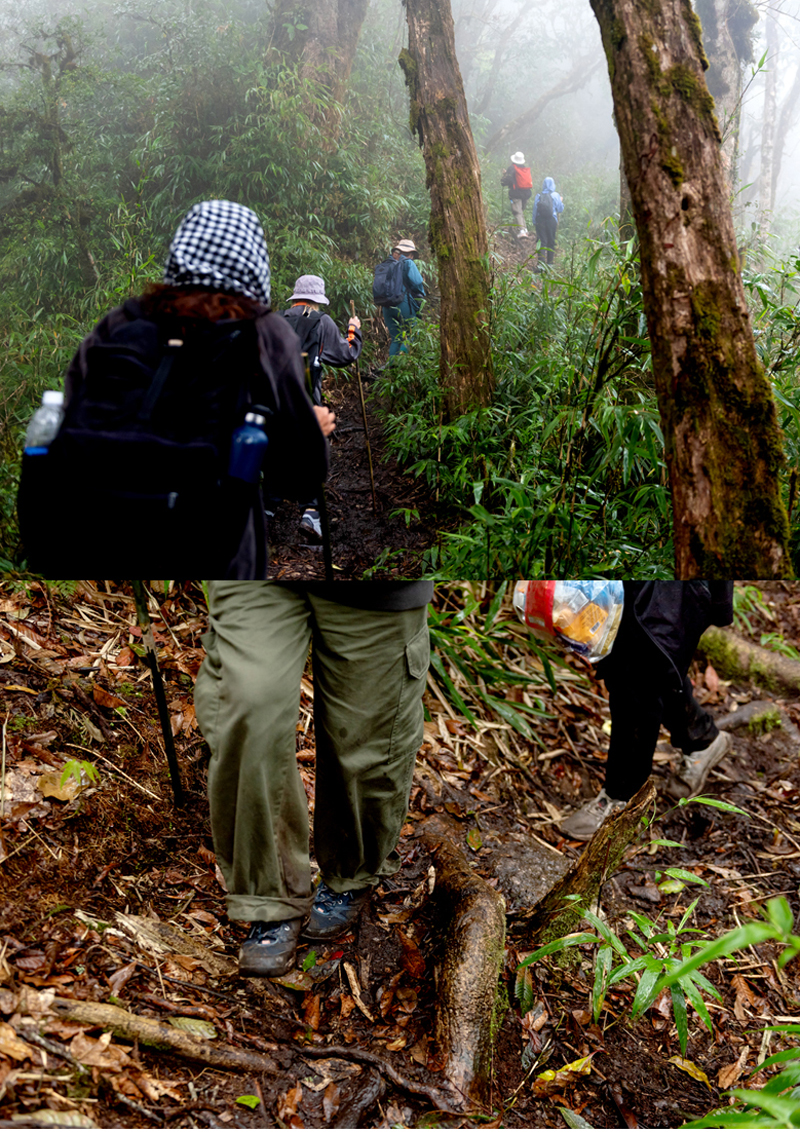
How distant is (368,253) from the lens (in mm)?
1564

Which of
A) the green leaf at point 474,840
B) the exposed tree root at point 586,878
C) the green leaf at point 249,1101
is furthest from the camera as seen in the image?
the green leaf at point 474,840

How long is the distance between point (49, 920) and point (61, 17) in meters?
1.99

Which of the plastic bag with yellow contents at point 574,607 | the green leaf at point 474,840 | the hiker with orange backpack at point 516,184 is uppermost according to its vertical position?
the hiker with orange backpack at point 516,184

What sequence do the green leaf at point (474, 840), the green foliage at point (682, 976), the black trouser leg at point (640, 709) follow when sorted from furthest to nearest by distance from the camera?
the green leaf at point (474, 840) < the black trouser leg at point (640, 709) < the green foliage at point (682, 976)

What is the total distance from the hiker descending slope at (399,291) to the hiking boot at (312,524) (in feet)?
1.31

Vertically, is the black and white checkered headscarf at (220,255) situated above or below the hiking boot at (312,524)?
above

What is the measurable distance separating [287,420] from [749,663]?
2.11 metres

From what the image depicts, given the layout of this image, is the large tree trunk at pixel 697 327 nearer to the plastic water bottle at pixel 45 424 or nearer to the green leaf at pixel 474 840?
the green leaf at pixel 474 840

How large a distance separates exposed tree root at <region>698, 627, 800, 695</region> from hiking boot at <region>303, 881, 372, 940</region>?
1.61 meters

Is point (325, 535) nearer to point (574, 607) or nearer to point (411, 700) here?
point (411, 700)

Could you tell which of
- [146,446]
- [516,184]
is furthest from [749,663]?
[146,446]

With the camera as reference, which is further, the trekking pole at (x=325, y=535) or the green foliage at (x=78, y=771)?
the green foliage at (x=78, y=771)

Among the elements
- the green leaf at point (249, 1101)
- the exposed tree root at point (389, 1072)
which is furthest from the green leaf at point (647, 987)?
the green leaf at point (249, 1101)

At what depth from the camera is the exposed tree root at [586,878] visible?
1.66 meters
